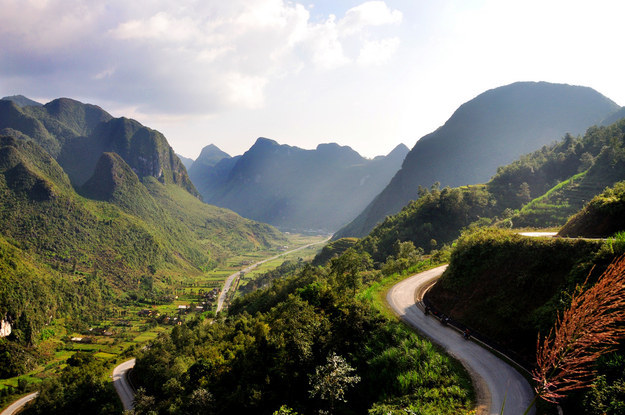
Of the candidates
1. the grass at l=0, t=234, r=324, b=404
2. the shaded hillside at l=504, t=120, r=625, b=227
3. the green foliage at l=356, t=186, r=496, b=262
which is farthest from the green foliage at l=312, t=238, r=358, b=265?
the grass at l=0, t=234, r=324, b=404

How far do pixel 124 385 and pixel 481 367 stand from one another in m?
88.4

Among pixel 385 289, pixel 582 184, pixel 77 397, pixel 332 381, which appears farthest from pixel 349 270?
pixel 77 397

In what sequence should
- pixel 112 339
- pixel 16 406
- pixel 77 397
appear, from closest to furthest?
pixel 77 397
pixel 16 406
pixel 112 339

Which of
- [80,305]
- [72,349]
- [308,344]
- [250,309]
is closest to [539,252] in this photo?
[308,344]

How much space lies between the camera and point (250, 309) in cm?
8069

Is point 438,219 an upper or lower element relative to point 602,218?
lower

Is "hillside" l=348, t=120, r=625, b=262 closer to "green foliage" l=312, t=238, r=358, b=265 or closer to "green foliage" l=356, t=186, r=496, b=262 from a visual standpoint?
"green foliage" l=356, t=186, r=496, b=262

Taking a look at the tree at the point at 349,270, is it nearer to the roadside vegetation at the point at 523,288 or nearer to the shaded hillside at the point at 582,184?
the roadside vegetation at the point at 523,288

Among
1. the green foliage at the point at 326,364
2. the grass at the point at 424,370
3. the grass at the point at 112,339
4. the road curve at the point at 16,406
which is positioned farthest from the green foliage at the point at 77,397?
the grass at the point at 424,370

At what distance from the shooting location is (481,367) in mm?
20516

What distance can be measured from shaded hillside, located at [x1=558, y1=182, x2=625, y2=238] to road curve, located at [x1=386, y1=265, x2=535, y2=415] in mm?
14961

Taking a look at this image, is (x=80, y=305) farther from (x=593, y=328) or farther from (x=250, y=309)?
(x=593, y=328)

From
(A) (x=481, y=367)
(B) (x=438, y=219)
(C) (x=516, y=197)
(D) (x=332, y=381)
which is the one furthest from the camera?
(C) (x=516, y=197)

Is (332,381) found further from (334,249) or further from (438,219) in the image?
(334,249)
